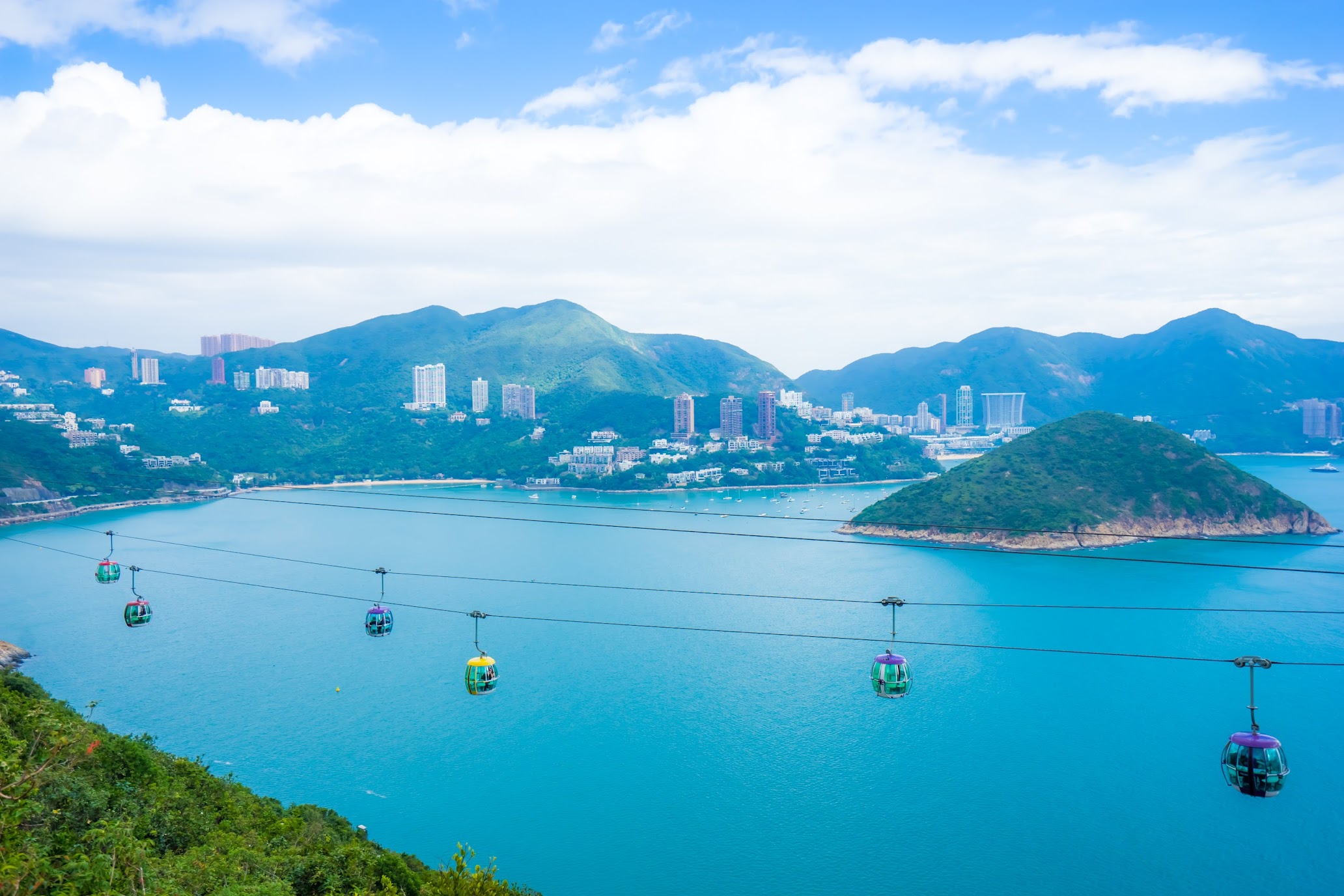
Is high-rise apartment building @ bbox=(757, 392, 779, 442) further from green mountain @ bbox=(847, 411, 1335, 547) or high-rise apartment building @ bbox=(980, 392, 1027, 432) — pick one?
high-rise apartment building @ bbox=(980, 392, 1027, 432)

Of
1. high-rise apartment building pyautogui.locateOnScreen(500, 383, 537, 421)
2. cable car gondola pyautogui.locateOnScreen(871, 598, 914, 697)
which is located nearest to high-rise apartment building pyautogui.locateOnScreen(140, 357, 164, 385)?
high-rise apartment building pyautogui.locateOnScreen(500, 383, 537, 421)

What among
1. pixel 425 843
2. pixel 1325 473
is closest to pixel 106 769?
pixel 425 843

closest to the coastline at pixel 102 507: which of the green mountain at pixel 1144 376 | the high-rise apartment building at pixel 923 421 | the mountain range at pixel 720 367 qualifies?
the mountain range at pixel 720 367

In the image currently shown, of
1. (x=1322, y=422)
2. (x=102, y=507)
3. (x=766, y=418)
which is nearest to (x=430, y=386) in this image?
(x=766, y=418)

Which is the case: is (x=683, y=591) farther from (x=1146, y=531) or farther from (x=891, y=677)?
(x=1146, y=531)

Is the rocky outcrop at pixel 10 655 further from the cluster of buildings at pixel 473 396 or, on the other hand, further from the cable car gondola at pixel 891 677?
the cluster of buildings at pixel 473 396

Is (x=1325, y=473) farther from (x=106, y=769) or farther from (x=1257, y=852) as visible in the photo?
(x=106, y=769)
